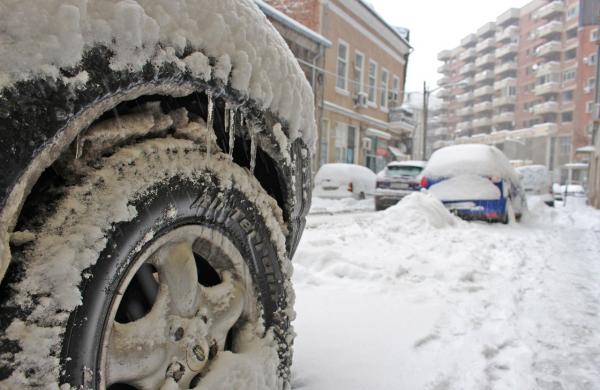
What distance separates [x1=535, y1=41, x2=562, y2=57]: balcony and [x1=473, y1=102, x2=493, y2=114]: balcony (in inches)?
561

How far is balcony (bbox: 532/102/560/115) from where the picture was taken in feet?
209

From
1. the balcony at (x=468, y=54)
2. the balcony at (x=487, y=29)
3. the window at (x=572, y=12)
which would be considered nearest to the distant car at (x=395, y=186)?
the window at (x=572, y=12)

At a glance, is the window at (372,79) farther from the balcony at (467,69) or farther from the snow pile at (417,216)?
the balcony at (467,69)

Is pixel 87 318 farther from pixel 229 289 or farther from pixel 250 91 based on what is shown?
pixel 250 91

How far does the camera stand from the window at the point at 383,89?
2619 centimetres

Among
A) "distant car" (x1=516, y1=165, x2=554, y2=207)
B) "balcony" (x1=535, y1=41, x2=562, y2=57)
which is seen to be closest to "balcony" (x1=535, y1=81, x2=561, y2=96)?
"balcony" (x1=535, y1=41, x2=562, y2=57)

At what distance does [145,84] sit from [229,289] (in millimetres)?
650

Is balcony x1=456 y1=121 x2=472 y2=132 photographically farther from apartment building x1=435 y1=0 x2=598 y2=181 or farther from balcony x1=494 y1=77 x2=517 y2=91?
balcony x1=494 y1=77 x2=517 y2=91

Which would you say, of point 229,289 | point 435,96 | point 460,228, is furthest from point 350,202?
point 435,96

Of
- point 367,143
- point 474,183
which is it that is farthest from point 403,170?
point 367,143

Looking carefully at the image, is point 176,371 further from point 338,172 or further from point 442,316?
point 338,172

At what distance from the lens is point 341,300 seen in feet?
10.7

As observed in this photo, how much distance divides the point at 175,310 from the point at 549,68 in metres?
74.9

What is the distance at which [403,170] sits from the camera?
13641 millimetres
